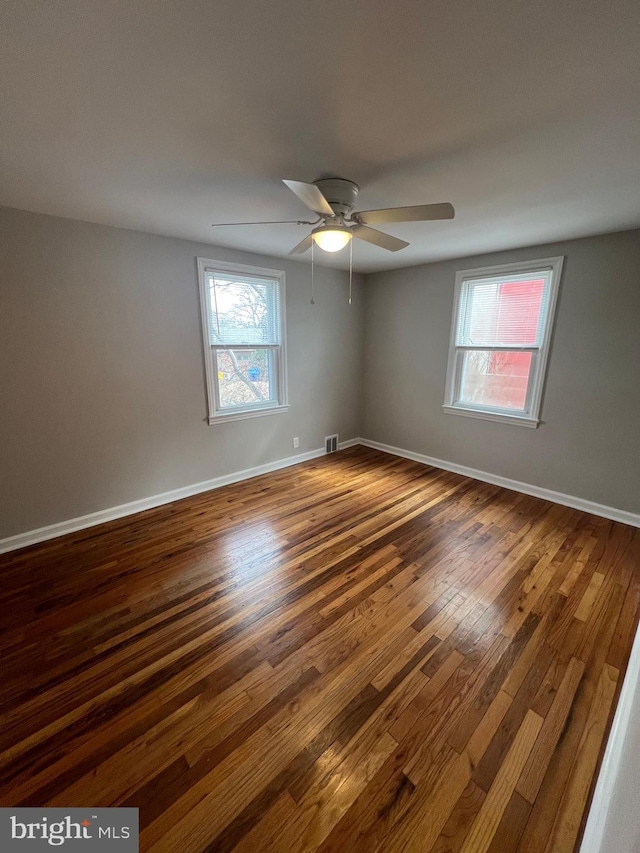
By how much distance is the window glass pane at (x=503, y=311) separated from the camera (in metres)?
3.29

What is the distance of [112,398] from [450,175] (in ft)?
9.58

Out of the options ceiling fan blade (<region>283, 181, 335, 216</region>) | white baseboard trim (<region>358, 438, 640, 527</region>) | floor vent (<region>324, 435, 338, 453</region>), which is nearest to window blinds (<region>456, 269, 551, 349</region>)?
white baseboard trim (<region>358, 438, 640, 527</region>)

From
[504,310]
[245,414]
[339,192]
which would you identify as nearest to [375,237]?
[339,192]

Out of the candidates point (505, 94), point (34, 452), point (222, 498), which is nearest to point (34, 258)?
point (34, 452)

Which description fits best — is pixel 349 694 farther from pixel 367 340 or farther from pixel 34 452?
pixel 367 340

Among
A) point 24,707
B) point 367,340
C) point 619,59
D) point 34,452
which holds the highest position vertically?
point 619,59

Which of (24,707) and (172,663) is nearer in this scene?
(24,707)

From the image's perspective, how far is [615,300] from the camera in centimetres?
282

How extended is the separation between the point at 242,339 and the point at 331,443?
1.94 meters

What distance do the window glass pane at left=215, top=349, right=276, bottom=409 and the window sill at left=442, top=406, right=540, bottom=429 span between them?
217 cm

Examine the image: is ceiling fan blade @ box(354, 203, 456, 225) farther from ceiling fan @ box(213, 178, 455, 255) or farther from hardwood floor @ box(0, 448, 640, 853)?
hardwood floor @ box(0, 448, 640, 853)

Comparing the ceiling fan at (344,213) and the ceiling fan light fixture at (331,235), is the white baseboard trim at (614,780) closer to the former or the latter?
the ceiling fan at (344,213)

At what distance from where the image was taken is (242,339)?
11.8 ft

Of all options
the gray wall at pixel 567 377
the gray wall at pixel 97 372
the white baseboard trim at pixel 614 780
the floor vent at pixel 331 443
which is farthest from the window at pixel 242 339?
the white baseboard trim at pixel 614 780
